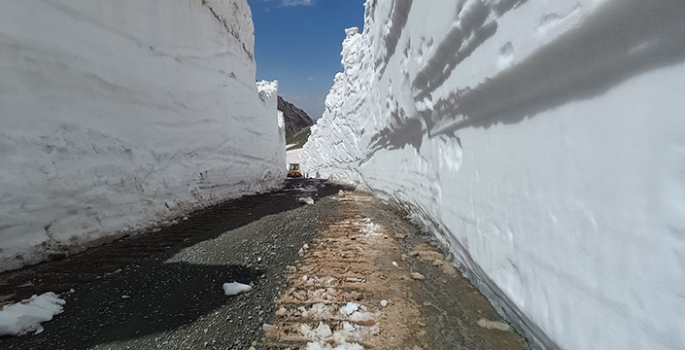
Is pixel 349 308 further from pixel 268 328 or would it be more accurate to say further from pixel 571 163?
pixel 571 163

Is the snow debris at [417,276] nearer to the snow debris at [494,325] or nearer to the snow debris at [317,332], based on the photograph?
the snow debris at [494,325]

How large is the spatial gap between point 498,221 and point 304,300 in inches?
46.9

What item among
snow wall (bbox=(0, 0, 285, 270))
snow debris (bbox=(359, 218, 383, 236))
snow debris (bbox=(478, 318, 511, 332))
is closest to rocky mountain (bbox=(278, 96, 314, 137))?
snow wall (bbox=(0, 0, 285, 270))

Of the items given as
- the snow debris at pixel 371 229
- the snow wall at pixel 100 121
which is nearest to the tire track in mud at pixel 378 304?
the snow debris at pixel 371 229

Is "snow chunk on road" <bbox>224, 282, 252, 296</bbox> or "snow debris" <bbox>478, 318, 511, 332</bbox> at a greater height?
"snow chunk on road" <bbox>224, 282, 252, 296</bbox>

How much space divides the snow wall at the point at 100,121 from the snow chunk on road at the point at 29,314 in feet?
2.97

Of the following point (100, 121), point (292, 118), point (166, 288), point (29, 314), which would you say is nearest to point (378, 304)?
point (166, 288)

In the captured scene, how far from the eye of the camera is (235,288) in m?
1.87

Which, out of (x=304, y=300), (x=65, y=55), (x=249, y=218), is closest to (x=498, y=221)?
(x=304, y=300)

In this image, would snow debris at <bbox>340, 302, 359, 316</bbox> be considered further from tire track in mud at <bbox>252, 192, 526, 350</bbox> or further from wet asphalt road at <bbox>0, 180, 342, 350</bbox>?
wet asphalt road at <bbox>0, 180, 342, 350</bbox>

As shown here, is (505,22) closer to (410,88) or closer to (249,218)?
(410,88)

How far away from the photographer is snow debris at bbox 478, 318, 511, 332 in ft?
4.83

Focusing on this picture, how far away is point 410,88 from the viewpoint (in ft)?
11.6

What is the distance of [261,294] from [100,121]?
9.04 feet
